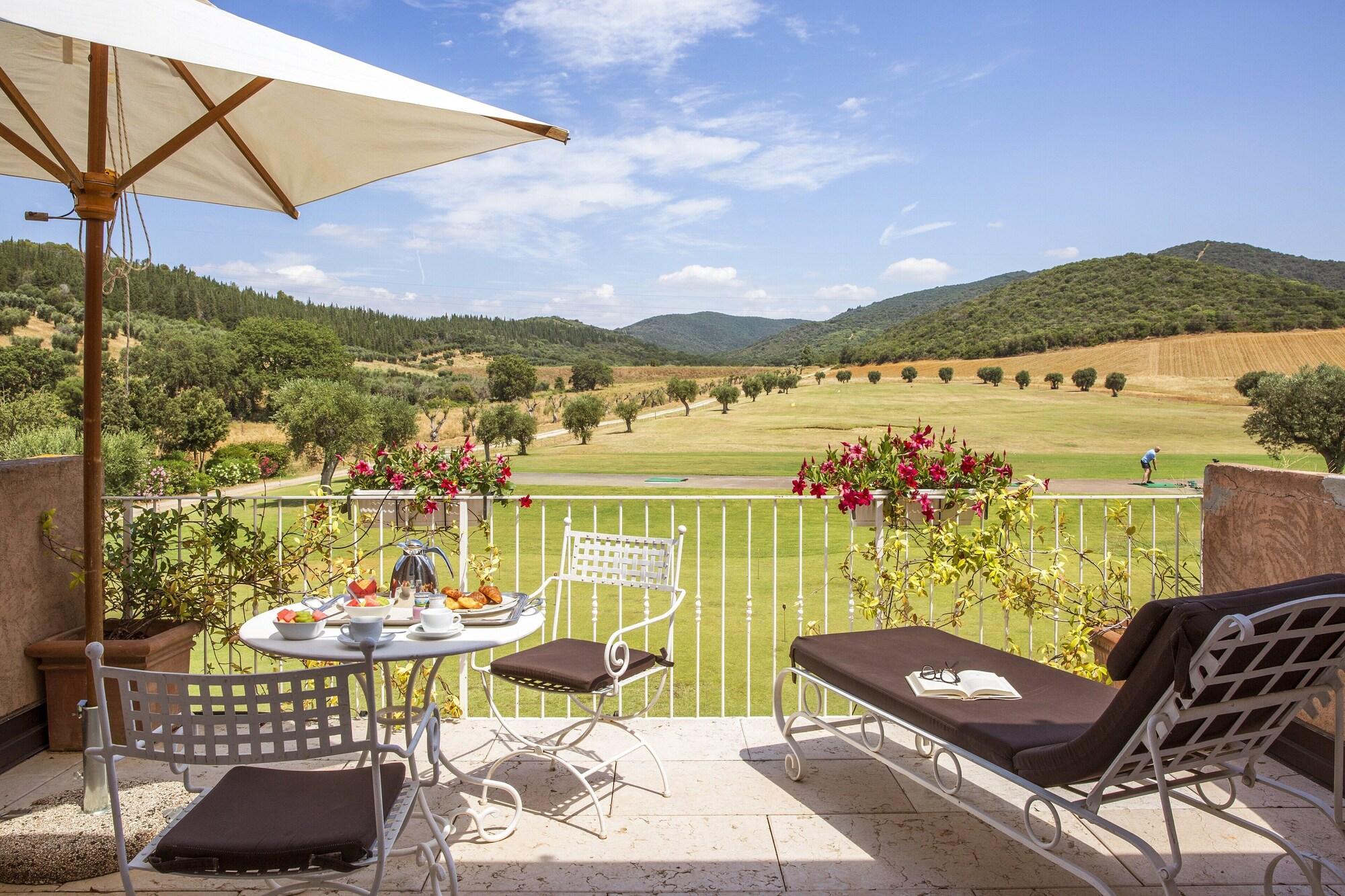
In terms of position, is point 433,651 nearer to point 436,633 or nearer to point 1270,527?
point 436,633

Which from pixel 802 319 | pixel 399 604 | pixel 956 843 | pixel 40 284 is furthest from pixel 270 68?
pixel 802 319

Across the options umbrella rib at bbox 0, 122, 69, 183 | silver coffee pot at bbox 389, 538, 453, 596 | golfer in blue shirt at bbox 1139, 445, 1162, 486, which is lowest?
golfer in blue shirt at bbox 1139, 445, 1162, 486

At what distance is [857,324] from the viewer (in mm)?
85062

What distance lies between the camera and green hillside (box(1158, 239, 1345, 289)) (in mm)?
63500

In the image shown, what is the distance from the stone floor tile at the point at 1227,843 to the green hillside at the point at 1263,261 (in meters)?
74.0

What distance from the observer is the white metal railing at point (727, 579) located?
3.73 metres

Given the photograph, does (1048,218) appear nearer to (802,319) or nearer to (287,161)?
(802,319)

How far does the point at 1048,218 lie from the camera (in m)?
59.2

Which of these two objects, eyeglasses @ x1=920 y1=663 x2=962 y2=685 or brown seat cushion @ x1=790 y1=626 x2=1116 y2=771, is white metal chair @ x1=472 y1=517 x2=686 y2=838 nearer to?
brown seat cushion @ x1=790 y1=626 x2=1116 y2=771

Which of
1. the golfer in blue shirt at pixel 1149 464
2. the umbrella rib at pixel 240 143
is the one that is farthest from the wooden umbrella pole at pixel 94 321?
the golfer in blue shirt at pixel 1149 464

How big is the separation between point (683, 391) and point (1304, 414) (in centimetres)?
3662

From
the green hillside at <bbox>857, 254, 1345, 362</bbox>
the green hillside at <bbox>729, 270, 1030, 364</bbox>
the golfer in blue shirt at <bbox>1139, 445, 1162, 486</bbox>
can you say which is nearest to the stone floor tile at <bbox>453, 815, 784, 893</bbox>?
the golfer in blue shirt at <bbox>1139, 445, 1162, 486</bbox>

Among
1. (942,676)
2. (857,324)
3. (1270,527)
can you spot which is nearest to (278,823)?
(942,676)

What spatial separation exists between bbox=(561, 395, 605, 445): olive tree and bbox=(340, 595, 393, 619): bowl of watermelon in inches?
1970
